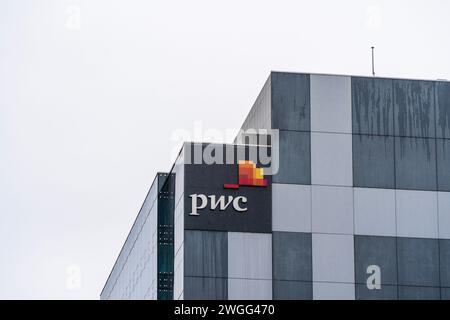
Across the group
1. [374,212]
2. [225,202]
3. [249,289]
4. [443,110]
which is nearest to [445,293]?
[374,212]

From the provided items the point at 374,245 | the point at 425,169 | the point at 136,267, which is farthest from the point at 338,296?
the point at 136,267

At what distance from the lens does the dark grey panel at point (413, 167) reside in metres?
66.9

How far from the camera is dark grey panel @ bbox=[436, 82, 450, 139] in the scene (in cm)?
6750

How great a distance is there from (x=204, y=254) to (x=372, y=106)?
9.69 meters

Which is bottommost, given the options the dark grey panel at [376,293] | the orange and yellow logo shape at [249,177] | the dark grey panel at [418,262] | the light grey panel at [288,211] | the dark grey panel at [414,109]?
the dark grey panel at [376,293]

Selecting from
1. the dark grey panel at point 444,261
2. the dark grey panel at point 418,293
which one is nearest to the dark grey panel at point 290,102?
the dark grey panel at point 444,261

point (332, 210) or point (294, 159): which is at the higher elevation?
point (294, 159)

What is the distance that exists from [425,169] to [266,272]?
8.26 m

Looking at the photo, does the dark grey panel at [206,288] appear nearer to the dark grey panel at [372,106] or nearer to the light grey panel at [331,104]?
the light grey panel at [331,104]

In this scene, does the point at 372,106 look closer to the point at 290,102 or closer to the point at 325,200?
the point at 290,102

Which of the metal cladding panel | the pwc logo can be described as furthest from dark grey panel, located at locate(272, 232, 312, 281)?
the pwc logo

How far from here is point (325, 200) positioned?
65812 mm

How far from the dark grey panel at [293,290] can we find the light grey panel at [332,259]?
651mm

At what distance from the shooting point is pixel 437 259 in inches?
2611
